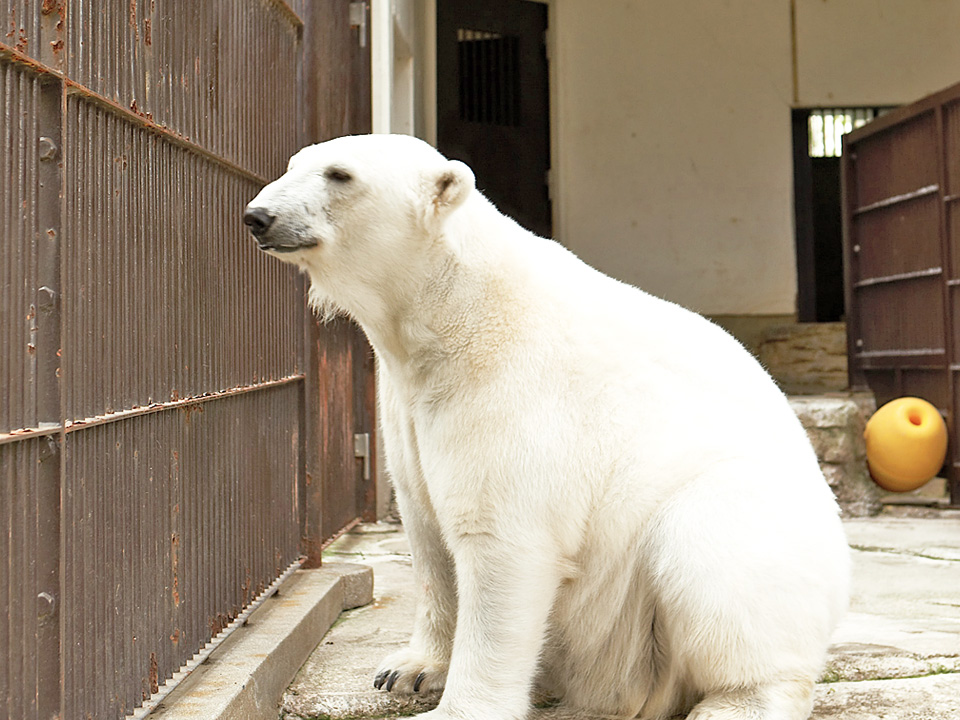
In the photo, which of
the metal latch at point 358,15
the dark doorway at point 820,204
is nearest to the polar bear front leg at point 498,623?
the metal latch at point 358,15

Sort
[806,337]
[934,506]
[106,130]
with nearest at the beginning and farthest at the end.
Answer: [106,130] < [934,506] < [806,337]

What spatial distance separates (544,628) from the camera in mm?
2232

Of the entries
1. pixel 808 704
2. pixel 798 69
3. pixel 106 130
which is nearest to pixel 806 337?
pixel 798 69

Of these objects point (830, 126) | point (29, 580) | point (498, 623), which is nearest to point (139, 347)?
point (29, 580)

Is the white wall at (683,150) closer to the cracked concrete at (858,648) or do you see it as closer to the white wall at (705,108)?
the white wall at (705,108)

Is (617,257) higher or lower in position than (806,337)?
higher

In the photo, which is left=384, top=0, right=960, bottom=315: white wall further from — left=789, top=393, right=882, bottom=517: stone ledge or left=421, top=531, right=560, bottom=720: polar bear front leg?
left=421, top=531, right=560, bottom=720: polar bear front leg

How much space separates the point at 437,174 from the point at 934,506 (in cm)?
542

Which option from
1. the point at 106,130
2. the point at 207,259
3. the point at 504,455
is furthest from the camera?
the point at 207,259

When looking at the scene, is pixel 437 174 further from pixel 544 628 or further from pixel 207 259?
pixel 544 628

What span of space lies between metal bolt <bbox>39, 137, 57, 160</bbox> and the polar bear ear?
80 cm

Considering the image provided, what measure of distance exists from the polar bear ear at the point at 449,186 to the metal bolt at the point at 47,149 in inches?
31.6

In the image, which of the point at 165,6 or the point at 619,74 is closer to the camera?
the point at 165,6

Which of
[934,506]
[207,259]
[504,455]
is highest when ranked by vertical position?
[207,259]
